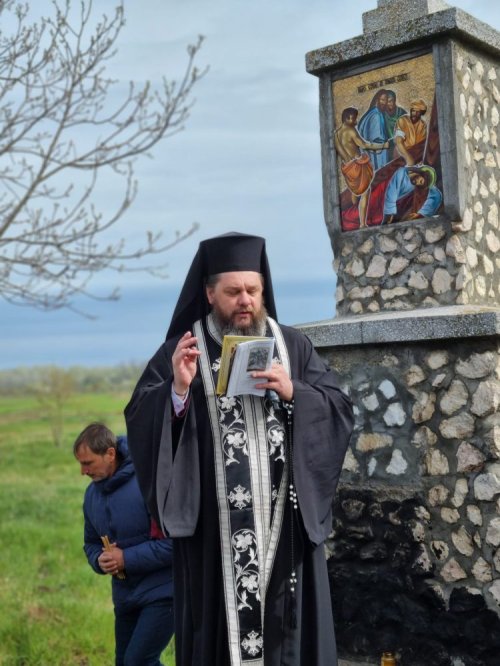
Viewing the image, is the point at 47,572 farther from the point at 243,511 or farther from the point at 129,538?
the point at 243,511

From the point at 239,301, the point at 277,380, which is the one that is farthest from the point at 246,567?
the point at 239,301

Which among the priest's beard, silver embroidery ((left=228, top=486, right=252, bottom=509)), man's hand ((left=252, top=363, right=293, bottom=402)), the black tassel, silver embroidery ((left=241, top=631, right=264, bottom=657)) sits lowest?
silver embroidery ((left=241, top=631, right=264, bottom=657))

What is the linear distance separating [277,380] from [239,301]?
411 mm

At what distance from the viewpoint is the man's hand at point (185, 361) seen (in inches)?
165

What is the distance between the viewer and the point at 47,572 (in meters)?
10.4

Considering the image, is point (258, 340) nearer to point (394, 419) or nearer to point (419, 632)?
point (394, 419)

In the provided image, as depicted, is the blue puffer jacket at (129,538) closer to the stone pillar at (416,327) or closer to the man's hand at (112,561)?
the man's hand at (112,561)

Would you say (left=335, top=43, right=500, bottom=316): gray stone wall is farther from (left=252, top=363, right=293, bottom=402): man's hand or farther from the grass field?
the grass field

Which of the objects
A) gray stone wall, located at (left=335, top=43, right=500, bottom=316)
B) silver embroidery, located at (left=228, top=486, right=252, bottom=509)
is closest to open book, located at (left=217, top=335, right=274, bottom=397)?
silver embroidery, located at (left=228, top=486, right=252, bottom=509)

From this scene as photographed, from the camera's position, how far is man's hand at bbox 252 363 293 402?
4176mm

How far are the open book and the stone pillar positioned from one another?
5.35 feet

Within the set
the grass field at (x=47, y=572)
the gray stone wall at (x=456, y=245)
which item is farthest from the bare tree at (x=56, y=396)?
the gray stone wall at (x=456, y=245)

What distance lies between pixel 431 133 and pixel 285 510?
2.65 metres

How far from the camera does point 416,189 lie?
600 cm
